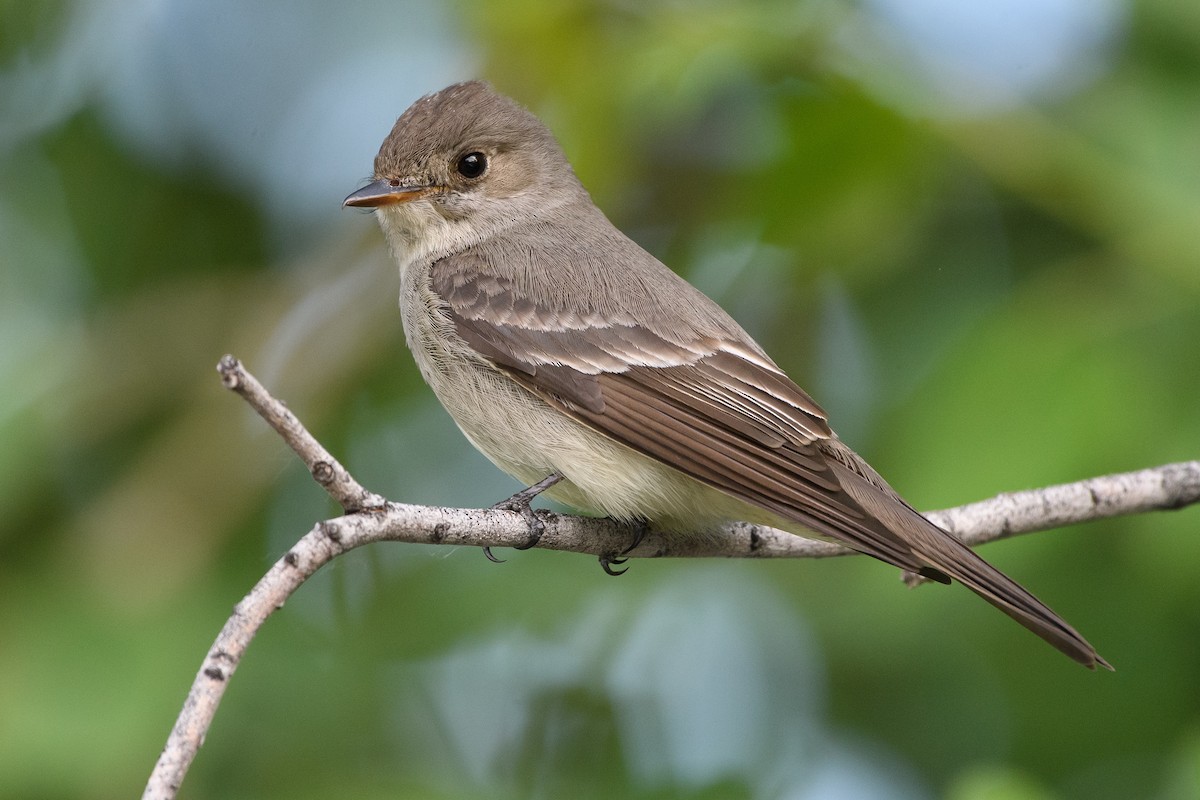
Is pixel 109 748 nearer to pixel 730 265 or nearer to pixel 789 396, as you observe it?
pixel 789 396

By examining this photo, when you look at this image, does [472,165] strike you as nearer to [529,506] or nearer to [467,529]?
[529,506]

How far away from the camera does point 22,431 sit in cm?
409

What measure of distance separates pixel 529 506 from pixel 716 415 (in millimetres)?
592

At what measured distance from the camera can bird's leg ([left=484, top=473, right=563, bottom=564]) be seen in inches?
133

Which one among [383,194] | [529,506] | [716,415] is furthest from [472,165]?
[529,506]

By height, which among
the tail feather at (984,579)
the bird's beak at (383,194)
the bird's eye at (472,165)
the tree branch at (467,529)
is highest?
the bird's eye at (472,165)

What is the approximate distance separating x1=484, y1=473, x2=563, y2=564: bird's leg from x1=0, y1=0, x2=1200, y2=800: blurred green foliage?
534 mm

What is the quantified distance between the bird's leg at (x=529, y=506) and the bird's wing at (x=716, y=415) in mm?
206

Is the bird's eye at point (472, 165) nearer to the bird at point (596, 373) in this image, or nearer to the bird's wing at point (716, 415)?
the bird at point (596, 373)

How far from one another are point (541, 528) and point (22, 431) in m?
1.74

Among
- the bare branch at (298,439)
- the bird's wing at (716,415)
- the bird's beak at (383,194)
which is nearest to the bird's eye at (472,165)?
the bird's beak at (383,194)

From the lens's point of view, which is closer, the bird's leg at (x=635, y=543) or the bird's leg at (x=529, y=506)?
the bird's leg at (x=529, y=506)

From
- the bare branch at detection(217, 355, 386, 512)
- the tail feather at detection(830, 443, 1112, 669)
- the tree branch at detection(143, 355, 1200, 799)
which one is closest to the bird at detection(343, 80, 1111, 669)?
the tail feather at detection(830, 443, 1112, 669)

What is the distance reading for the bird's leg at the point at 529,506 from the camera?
3379mm
